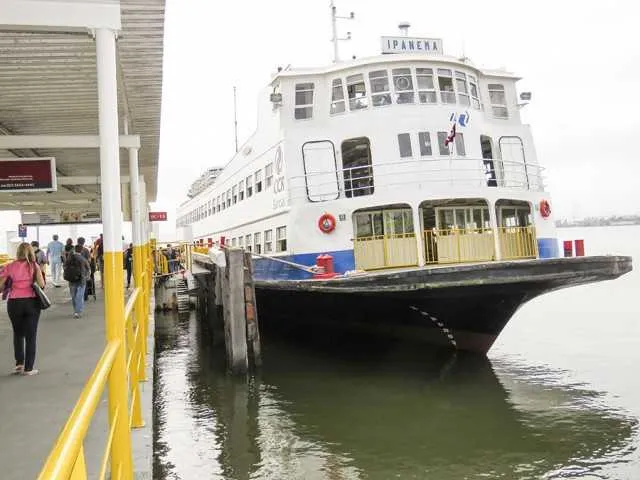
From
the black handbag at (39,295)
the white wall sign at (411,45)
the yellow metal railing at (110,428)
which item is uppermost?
the white wall sign at (411,45)

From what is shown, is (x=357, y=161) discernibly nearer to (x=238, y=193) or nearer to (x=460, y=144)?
(x=460, y=144)

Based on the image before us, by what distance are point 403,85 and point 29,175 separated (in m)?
8.39

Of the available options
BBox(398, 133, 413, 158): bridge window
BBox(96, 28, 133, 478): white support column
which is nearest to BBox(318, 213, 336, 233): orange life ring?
BBox(398, 133, 413, 158): bridge window

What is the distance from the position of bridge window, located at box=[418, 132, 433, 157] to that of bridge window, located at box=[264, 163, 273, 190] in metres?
4.10

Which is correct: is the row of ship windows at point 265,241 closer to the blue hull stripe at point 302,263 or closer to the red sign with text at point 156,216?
the blue hull stripe at point 302,263

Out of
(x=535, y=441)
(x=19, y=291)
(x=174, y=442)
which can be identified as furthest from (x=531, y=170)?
(x=19, y=291)

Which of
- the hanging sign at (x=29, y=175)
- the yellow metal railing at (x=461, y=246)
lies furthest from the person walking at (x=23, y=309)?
the yellow metal railing at (x=461, y=246)

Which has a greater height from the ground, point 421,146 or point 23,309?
point 421,146

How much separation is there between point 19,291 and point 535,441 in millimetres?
7265

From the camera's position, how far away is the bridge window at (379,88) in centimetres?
1424

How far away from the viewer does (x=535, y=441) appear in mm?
9016

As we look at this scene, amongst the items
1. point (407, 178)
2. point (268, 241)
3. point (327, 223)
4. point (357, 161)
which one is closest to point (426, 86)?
point (407, 178)

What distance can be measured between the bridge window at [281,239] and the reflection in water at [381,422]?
8.65ft

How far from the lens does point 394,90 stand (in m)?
14.2
